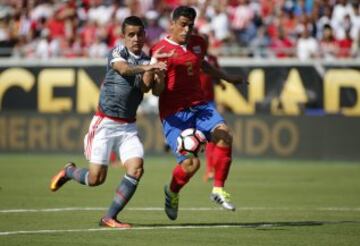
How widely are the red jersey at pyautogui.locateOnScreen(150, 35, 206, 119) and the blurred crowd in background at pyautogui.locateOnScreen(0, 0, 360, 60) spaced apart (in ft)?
37.7

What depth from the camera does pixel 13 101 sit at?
27266 millimetres

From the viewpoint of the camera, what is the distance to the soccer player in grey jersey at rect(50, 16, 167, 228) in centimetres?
1188

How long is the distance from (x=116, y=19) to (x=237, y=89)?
15.0 feet

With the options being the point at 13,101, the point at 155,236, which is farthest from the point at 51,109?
the point at 155,236

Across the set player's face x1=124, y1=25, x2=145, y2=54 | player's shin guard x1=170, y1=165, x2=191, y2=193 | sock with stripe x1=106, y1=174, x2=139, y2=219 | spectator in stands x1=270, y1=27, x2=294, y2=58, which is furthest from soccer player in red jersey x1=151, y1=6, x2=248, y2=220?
spectator in stands x1=270, y1=27, x2=294, y2=58

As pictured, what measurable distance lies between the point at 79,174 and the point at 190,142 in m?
1.43

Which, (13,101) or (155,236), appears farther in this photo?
(13,101)

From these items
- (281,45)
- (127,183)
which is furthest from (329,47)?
(127,183)

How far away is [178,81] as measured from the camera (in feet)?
41.8

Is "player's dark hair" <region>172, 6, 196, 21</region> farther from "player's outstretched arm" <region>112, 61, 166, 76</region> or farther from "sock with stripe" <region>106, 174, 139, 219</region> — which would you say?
"sock with stripe" <region>106, 174, 139, 219</region>

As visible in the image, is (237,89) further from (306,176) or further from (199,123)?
(199,123)

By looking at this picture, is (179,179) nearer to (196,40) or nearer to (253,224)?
(253,224)

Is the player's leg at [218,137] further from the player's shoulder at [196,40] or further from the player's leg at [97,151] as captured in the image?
the player's leg at [97,151]

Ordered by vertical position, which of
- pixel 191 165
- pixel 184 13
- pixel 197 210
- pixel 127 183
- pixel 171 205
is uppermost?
pixel 184 13
